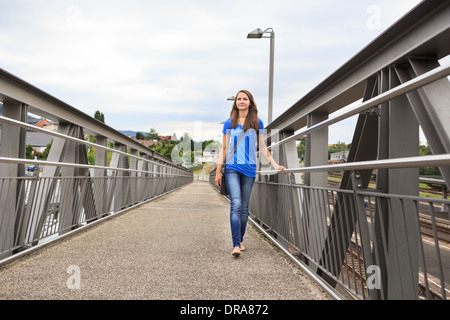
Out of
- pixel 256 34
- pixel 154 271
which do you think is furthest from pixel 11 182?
pixel 256 34

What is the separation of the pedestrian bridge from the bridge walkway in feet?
0.06

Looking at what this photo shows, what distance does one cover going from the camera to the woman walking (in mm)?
3955

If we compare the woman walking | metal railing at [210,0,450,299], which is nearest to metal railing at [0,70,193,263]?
the woman walking

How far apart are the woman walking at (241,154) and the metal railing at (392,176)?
726 millimetres

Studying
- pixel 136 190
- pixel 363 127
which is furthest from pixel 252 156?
pixel 136 190

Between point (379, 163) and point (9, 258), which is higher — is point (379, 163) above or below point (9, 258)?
above

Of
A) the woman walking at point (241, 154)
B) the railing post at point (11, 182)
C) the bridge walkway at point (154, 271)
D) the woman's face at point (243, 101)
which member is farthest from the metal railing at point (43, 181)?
the woman's face at point (243, 101)

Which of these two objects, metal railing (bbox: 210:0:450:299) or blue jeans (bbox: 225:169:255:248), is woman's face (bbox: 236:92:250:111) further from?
metal railing (bbox: 210:0:450:299)

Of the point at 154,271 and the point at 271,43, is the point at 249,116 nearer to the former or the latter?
the point at 154,271

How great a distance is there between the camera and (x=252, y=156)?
13.3ft

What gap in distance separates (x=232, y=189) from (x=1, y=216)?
2207 millimetres

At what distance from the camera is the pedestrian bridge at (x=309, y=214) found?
77.0 inches

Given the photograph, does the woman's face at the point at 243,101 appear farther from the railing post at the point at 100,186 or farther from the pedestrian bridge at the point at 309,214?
the railing post at the point at 100,186

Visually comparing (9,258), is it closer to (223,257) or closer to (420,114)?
(223,257)
